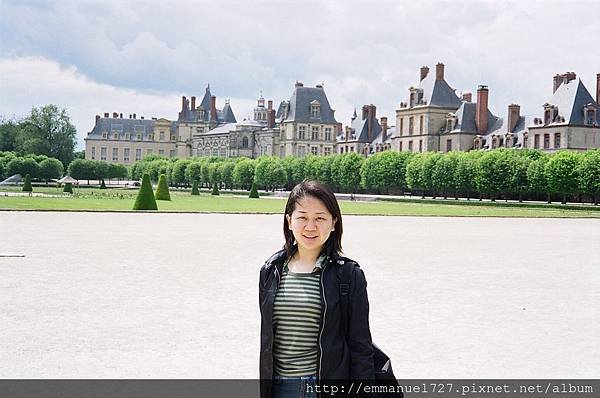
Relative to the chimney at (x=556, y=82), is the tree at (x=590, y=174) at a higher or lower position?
lower

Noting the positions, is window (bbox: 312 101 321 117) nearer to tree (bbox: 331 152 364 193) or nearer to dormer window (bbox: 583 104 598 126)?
tree (bbox: 331 152 364 193)

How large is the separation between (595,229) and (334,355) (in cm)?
2241

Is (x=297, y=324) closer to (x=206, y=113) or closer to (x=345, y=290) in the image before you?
(x=345, y=290)

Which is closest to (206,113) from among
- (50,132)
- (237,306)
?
(50,132)

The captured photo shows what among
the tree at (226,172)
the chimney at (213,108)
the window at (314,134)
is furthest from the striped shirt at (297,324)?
the chimney at (213,108)

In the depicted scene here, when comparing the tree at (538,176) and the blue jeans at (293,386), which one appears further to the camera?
the tree at (538,176)

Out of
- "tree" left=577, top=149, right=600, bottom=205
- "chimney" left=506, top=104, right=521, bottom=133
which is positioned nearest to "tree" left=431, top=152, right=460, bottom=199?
"tree" left=577, top=149, right=600, bottom=205

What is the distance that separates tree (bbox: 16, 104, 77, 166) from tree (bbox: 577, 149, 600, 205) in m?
67.0

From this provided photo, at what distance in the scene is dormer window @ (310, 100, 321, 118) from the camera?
316 feet

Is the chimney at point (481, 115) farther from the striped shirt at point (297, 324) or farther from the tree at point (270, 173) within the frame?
the striped shirt at point (297, 324)

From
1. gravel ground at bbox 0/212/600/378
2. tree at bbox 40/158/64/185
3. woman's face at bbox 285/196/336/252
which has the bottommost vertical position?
gravel ground at bbox 0/212/600/378

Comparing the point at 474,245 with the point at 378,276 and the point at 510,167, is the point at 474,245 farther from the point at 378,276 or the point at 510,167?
the point at 510,167

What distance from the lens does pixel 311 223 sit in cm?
327

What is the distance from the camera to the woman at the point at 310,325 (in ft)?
10.2
